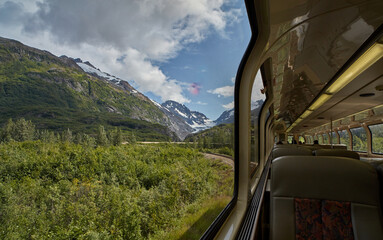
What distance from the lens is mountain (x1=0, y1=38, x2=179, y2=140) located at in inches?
64.4

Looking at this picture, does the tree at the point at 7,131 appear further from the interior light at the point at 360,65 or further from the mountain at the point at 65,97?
the interior light at the point at 360,65

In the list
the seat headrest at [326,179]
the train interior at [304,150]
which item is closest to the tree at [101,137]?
the train interior at [304,150]

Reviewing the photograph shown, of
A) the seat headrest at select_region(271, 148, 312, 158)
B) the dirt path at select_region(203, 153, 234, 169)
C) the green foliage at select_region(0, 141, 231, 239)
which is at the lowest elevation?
the green foliage at select_region(0, 141, 231, 239)

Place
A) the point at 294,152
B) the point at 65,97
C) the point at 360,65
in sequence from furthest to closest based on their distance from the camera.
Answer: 1. the point at 65,97
2. the point at 294,152
3. the point at 360,65

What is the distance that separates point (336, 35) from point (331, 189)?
1535 mm

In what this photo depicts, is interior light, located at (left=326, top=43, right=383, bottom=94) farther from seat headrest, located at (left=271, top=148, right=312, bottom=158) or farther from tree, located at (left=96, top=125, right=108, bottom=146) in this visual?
tree, located at (left=96, top=125, right=108, bottom=146)

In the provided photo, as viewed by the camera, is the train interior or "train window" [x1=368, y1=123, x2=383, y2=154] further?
"train window" [x1=368, y1=123, x2=383, y2=154]

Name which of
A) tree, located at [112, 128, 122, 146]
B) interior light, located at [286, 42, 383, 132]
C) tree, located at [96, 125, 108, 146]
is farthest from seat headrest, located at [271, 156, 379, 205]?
tree, located at [112, 128, 122, 146]

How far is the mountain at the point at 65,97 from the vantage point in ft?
5.37

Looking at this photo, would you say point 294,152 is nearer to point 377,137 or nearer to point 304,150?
point 304,150

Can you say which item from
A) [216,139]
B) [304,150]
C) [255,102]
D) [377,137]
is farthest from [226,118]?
[377,137]

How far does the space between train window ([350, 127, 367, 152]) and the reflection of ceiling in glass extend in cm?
729

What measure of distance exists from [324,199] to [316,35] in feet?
5.06

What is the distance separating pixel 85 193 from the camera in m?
4.65
